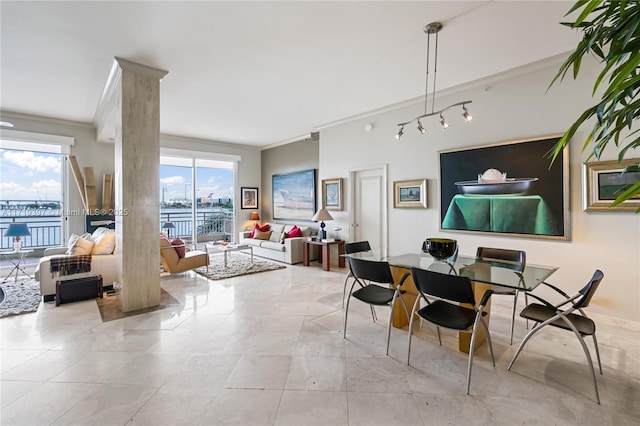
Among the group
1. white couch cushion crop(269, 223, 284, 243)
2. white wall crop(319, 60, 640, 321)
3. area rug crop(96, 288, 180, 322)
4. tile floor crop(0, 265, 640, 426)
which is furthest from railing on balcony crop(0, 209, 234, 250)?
white wall crop(319, 60, 640, 321)

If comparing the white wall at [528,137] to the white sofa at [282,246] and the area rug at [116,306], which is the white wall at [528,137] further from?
the area rug at [116,306]

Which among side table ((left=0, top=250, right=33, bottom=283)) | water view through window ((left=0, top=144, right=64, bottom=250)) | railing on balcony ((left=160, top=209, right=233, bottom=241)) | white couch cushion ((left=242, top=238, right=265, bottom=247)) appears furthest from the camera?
railing on balcony ((left=160, top=209, right=233, bottom=241))

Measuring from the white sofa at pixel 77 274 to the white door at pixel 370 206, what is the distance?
13.2 feet

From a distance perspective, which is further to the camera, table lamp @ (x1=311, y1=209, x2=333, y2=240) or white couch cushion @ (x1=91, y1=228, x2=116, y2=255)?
table lamp @ (x1=311, y1=209, x2=333, y2=240)

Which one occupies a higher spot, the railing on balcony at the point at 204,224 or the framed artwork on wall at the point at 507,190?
the framed artwork on wall at the point at 507,190

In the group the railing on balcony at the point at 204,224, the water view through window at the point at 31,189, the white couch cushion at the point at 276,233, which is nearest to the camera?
the water view through window at the point at 31,189

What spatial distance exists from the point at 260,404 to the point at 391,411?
0.84 metres

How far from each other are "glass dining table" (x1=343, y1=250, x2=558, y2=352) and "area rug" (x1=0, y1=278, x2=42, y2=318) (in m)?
4.01

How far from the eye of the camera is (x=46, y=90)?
4.20 metres

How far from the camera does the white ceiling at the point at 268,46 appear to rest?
2518 millimetres

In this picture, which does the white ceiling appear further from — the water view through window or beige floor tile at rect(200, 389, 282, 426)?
beige floor tile at rect(200, 389, 282, 426)

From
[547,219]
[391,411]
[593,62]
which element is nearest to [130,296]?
[391,411]

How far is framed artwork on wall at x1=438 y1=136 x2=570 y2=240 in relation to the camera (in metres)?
3.34

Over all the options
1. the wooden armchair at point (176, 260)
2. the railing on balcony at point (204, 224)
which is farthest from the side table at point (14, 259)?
the railing on balcony at point (204, 224)
